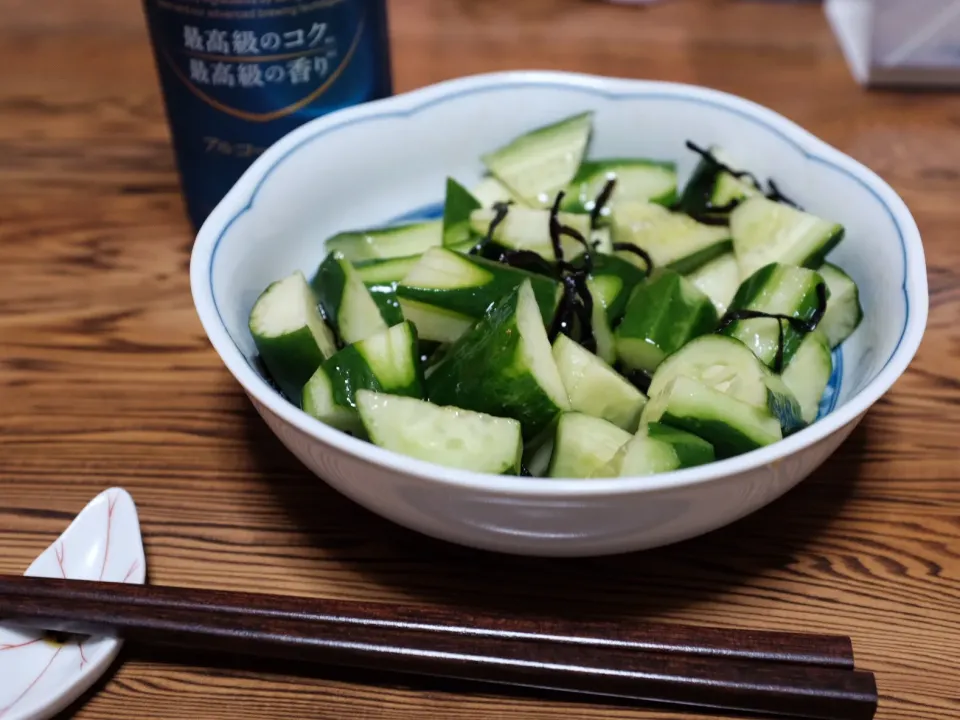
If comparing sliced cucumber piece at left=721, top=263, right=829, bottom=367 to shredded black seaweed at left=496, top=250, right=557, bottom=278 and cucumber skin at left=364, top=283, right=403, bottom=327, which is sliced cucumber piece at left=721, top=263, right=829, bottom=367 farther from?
cucumber skin at left=364, top=283, right=403, bottom=327

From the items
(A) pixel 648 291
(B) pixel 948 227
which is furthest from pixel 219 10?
(B) pixel 948 227

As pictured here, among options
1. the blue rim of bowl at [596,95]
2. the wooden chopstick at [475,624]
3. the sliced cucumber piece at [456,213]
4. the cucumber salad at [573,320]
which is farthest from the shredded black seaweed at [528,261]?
the wooden chopstick at [475,624]

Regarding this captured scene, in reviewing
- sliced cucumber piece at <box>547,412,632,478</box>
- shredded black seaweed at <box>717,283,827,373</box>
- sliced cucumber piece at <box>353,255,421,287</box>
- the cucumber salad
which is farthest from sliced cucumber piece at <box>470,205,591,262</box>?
sliced cucumber piece at <box>547,412,632,478</box>

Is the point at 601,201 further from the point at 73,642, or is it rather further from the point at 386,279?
the point at 73,642

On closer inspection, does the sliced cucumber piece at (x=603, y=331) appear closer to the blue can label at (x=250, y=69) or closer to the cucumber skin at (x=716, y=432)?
the cucumber skin at (x=716, y=432)

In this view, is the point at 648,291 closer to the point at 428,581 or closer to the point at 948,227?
the point at 428,581
